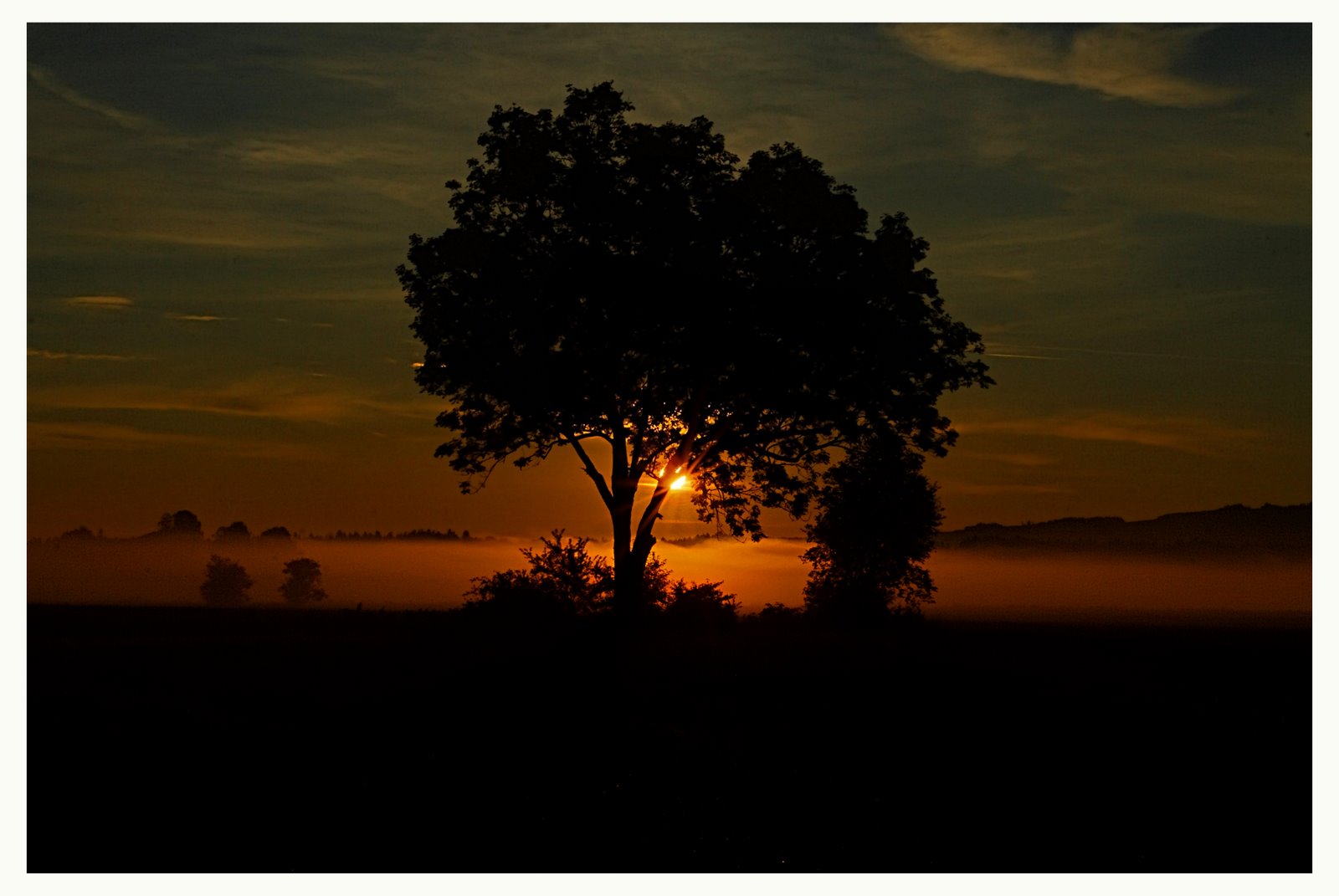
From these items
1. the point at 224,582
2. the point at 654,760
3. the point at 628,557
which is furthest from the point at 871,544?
the point at 224,582

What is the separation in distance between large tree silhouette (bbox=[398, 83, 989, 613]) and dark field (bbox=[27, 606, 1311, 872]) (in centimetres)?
876

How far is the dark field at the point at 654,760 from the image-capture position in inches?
768

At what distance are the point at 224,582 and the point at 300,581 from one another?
11371 mm

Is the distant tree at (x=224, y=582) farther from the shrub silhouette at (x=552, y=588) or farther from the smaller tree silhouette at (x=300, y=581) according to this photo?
the shrub silhouette at (x=552, y=588)

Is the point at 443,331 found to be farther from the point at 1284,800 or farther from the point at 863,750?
the point at 1284,800

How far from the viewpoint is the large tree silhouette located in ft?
149

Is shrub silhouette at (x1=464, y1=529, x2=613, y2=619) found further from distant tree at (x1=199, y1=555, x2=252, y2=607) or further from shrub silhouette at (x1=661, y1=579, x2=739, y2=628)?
distant tree at (x1=199, y1=555, x2=252, y2=607)

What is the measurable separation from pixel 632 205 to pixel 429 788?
88.3ft

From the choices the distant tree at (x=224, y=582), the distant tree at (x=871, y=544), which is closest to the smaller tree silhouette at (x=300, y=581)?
the distant tree at (x=224, y=582)

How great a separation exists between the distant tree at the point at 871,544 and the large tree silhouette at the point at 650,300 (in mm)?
11334

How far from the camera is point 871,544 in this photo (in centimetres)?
6059

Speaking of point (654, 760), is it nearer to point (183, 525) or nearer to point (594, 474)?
point (594, 474)

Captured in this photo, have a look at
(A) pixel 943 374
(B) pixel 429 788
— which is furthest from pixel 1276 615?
(B) pixel 429 788

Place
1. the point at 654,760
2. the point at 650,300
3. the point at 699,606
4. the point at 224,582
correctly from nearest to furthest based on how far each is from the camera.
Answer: the point at 654,760 → the point at 650,300 → the point at 699,606 → the point at 224,582
